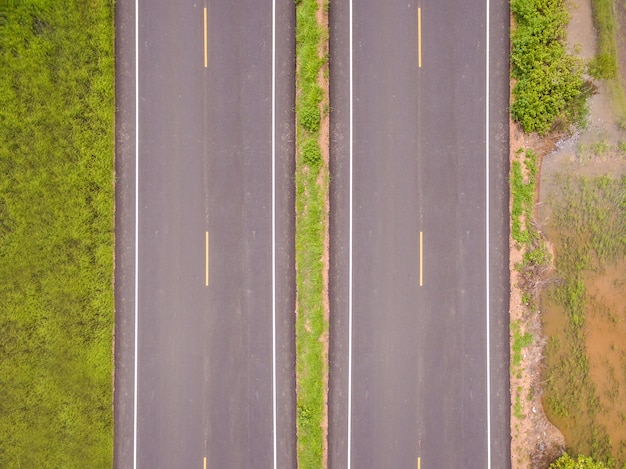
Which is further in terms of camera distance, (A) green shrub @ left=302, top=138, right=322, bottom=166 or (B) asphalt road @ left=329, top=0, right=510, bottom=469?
(B) asphalt road @ left=329, top=0, right=510, bottom=469

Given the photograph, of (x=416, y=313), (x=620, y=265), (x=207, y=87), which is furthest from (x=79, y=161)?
(x=620, y=265)

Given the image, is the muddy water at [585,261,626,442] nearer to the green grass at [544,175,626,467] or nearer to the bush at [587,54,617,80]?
the green grass at [544,175,626,467]

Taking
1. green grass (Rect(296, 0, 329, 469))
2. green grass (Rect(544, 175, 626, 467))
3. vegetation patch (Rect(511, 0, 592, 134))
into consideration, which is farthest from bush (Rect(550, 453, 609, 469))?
vegetation patch (Rect(511, 0, 592, 134))

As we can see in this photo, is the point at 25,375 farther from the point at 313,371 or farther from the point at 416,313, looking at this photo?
the point at 416,313

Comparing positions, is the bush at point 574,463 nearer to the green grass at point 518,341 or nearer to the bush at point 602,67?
the green grass at point 518,341

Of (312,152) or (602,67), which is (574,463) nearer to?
(602,67)

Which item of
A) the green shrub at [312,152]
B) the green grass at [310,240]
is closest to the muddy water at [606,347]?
the green grass at [310,240]

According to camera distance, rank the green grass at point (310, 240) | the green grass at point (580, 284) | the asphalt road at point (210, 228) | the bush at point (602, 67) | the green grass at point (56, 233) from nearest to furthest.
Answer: the green grass at point (56, 233) < the green grass at point (310, 240) < the asphalt road at point (210, 228) < the bush at point (602, 67) < the green grass at point (580, 284)
